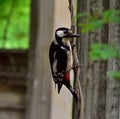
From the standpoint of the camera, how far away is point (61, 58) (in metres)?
2.42

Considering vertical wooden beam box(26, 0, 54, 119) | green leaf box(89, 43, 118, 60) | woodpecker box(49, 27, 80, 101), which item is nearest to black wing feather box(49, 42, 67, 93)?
woodpecker box(49, 27, 80, 101)

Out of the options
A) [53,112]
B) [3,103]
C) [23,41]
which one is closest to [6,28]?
[23,41]

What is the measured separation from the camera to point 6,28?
4.91 meters

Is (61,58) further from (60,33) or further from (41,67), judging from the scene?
(41,67)

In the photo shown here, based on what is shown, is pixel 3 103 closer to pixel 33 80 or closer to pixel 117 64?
pixel 33 80

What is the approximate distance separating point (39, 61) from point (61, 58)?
6.42 feet

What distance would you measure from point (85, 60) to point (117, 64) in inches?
4.8

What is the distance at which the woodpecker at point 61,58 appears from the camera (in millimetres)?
2285

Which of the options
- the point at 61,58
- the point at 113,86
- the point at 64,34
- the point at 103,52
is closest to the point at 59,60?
the point at 61,58

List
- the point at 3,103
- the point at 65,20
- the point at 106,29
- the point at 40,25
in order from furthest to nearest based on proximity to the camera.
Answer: the point at 3,103 < the point at 40,25 < the point at 65,20 < the point at 106,29

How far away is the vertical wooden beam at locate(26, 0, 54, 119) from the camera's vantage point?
4.20 m

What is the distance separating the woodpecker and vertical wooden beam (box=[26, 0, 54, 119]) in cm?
169

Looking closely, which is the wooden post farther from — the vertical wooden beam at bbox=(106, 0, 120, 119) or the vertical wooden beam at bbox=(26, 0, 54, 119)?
the vertical wooden beam at bbox=(26, 0, 54, 119)

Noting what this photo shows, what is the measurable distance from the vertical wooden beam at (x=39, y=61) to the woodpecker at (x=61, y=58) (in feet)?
5.54
